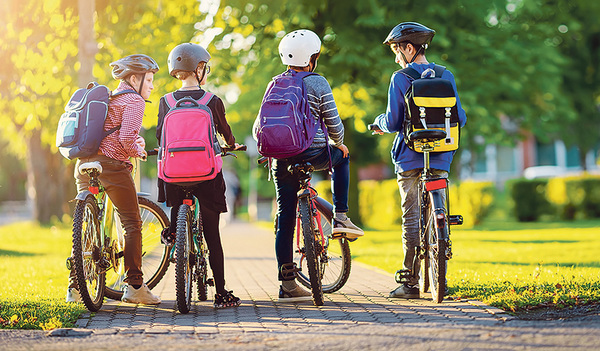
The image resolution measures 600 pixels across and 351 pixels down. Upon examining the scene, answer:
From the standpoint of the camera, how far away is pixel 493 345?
437 cm

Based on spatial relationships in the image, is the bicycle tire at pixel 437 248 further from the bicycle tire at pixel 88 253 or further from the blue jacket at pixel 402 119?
the bicycle tire at pixel 88 253

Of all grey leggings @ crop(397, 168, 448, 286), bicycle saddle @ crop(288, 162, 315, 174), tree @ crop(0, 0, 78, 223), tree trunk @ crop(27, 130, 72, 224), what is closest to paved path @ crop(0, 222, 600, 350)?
grey leggings @ crop(397, 168, 448, 286)

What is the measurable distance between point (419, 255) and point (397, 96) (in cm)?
114

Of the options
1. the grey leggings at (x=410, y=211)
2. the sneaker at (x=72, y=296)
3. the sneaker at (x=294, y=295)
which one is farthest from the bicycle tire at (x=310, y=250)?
the sneaker at (x=72, y=296)

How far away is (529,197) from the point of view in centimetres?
2331

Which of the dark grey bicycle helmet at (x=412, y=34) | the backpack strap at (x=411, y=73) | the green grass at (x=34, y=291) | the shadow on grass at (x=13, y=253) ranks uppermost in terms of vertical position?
the dark grey bicycle helmet at (x=412, y=34)

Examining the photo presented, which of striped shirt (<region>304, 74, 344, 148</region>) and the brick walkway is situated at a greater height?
striped shirt (<region>304, 74, 344, 148</region>)

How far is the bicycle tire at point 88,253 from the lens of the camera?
5883mm

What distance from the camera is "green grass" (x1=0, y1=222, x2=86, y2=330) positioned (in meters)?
5.61

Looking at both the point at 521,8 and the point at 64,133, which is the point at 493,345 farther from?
the point at 521,8

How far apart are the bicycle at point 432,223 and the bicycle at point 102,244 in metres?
2.01

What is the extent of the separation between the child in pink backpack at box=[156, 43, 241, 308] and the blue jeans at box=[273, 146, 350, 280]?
1.35ft

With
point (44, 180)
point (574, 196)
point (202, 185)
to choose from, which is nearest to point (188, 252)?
point (202, 185)

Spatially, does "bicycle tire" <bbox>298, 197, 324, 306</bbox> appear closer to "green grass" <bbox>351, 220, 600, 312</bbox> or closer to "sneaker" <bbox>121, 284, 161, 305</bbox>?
"green grass" <bbox>351, 220, 600, 312</bbox>
